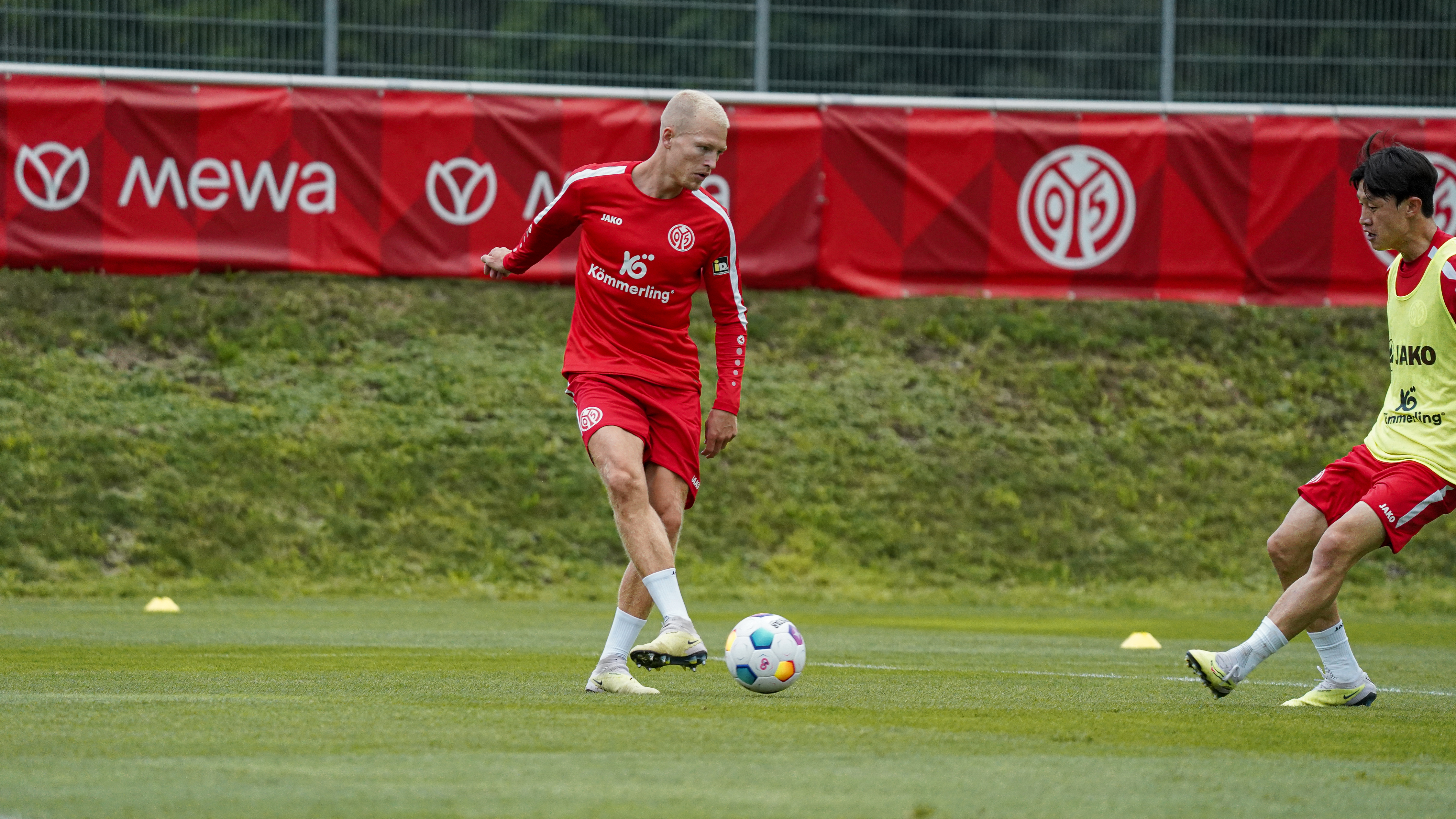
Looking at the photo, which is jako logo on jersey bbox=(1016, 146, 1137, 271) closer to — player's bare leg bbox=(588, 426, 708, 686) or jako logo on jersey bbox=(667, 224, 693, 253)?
jako logo on jersey bbox=(667, 224, 693, 253)

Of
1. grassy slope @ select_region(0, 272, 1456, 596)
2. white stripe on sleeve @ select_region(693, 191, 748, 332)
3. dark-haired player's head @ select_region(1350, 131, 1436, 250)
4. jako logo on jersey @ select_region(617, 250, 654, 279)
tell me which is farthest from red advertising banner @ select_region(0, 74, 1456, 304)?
dark-haired player's head @ select_region(1350, 131, 1436, 250)

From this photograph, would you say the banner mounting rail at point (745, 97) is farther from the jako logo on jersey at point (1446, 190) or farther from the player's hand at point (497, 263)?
the player's hand at point (497, 263)

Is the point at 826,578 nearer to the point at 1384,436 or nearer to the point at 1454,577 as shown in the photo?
the point at 1454,577

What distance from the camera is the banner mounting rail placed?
55.1 feet

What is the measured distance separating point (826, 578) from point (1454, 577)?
18.3 ft

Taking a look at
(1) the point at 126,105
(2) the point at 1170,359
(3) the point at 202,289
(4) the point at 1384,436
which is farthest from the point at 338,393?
(4) the point at 1384,436

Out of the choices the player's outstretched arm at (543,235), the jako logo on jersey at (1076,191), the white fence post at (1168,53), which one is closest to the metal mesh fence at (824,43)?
the white fence post at (1168,53)

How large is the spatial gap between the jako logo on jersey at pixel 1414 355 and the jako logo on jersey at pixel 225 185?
12.2 metres

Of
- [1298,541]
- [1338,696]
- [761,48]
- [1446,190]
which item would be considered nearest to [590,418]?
[1298,541]

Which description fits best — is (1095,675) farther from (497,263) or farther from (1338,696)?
(497,263)

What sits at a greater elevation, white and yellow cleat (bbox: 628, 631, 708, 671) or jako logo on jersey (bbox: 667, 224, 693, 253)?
jako logo on jersey (bbox: 667, 224, 693, 253)

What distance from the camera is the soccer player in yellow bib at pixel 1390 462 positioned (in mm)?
6375

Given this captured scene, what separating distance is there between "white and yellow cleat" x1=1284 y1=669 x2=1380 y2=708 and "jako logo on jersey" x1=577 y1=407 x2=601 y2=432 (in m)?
2.87

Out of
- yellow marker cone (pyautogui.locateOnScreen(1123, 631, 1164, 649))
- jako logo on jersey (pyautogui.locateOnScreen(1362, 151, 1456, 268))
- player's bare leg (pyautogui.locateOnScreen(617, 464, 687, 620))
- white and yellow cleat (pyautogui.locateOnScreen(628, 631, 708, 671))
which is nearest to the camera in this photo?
white and yellow cleat (pyautogui.locateOnScreen(628, 631, 708, 671))
